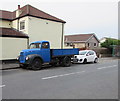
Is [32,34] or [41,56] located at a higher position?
[32,34]

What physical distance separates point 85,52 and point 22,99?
11869 millimetres

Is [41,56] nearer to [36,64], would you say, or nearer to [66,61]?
[36,64]

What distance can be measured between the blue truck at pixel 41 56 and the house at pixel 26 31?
373cm

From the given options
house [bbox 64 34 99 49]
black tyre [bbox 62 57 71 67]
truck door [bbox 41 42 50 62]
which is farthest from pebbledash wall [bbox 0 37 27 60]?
house [bbox 64 34 99 49]

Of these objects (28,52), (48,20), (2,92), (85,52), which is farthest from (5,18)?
(2,92)

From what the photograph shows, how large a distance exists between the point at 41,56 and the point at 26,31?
21.5 ft

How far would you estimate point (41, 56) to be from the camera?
Result: 11.0m

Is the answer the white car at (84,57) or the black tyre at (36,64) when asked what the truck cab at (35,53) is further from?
the white car at (84,57)

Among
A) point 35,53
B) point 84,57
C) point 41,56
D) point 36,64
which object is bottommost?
point 36,64

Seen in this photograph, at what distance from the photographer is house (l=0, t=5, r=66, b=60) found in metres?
14.3

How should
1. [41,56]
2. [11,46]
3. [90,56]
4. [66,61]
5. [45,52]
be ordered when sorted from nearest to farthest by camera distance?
[41,56] < [45,52] < [66,61] < [11,46] < [90,56]

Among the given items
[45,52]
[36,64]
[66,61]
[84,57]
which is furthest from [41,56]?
[84,57]

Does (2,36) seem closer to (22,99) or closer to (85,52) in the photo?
(85,52)

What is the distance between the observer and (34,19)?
16781mm
